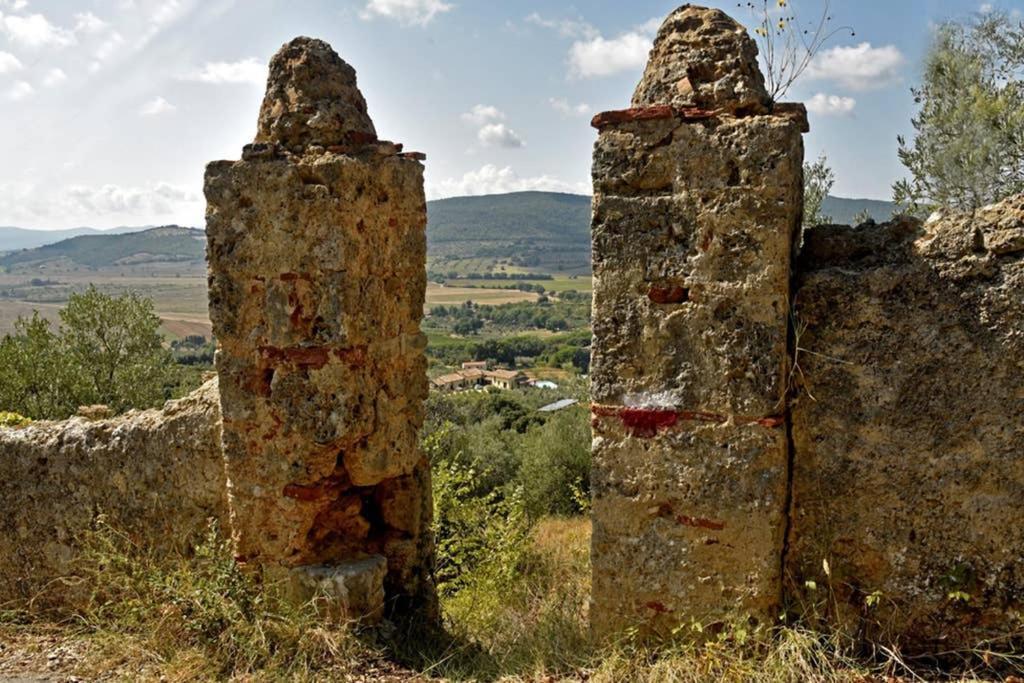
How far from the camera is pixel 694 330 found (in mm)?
3684

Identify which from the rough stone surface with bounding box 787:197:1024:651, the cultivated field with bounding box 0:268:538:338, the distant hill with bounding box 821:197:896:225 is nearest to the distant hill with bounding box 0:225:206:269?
the cultivated field with bounding box 0:268:538:338

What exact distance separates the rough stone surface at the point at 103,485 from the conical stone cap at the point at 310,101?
1.65 m

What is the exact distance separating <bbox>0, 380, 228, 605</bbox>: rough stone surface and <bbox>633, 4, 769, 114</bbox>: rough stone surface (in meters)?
3.17

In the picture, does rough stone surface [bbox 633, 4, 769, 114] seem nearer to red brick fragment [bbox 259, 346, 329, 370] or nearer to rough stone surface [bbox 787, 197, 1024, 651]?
rough stone surface [bbox 787, 197, 1024, 651]

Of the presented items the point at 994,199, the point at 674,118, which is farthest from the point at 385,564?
the point at 994,199

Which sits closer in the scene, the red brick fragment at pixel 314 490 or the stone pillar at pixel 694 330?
the stone pillar at pixel 694 330

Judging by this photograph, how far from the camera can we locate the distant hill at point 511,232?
118562 mm

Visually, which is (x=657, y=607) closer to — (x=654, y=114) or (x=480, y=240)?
(x=654, y=114)

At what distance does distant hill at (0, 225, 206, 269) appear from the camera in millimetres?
136750

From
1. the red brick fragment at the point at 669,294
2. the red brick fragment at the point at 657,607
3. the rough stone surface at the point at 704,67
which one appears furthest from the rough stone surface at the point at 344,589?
the rough stone surface at the point at 704,67

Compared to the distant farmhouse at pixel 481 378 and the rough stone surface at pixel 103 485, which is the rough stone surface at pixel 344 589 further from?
the distant farmhouse at pixel 481 378

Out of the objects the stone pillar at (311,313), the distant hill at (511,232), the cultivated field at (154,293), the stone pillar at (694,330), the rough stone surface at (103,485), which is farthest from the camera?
the distant hill at (511,232)

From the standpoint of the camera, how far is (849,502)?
3643 millimetres

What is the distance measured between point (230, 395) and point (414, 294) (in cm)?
123
